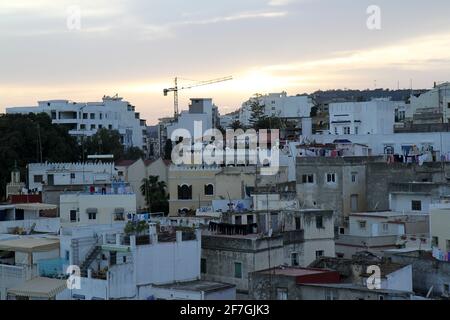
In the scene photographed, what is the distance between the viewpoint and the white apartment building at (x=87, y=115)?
4919cm

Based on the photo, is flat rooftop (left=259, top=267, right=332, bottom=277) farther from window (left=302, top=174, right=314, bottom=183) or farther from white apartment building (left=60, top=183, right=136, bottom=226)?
window (left=302, top=174, right=314, bottom=183)

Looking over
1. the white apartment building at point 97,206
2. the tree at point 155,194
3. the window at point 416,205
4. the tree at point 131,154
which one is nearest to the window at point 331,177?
the window at point 416,205

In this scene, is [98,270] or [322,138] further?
[322,138]

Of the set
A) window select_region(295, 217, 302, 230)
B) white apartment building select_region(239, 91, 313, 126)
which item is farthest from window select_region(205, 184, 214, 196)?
white apartment building select_region(239, 91, 313, 126)

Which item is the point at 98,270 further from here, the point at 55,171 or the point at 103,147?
the point at 103,147

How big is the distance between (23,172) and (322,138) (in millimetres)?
12013

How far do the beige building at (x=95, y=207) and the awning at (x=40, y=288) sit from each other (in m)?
6.69

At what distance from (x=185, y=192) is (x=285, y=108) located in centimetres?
2847

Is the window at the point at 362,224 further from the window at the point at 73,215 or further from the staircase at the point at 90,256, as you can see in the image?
the window at the point at 73,215

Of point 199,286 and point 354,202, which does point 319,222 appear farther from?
point 354,202

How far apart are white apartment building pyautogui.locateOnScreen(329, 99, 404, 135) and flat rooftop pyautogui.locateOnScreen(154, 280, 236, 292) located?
20.2m

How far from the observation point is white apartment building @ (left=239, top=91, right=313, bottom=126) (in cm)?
5828

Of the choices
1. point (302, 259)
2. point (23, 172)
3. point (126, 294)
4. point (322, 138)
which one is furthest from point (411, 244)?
point (23, 172)
